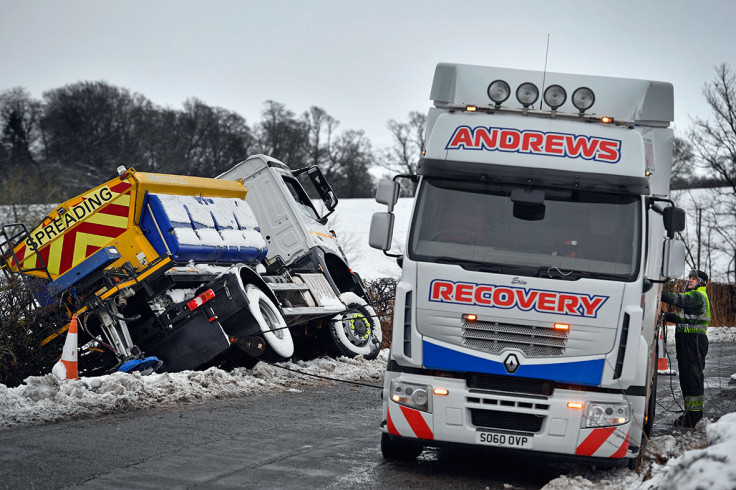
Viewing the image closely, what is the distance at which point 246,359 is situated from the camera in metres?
11.6

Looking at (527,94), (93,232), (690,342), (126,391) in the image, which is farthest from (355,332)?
(527,94)

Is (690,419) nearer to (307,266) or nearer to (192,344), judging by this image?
(192,344)

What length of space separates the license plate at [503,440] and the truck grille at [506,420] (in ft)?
0.21

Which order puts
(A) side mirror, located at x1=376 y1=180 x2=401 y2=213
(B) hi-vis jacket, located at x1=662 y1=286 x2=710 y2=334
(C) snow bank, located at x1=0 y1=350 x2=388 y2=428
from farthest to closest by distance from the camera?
1. (B) hi-vis jacket, located at x1=662 y1=286 x2=710 y2=334
2. (C) snow bank, located at x1=0 y1=350 x2=388 y2=428
3. (A) side mirror, located at x1=376 y1=180 x2=401 y2=213

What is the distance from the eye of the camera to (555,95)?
25.2 ft

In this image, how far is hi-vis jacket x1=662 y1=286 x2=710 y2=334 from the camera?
33.0ft

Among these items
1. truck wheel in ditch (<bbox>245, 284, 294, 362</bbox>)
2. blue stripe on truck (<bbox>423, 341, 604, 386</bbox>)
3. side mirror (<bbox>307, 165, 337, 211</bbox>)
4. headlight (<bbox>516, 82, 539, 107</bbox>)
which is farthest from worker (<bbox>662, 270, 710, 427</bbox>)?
side mirror (<bbox>307, 165, 337, 211</bbox>)

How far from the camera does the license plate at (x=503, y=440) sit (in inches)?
256

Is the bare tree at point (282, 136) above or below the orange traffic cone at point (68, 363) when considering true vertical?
above

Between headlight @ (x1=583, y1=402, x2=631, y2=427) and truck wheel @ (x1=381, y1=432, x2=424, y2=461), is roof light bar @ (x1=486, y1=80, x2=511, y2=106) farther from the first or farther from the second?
truck wheel @ (x1=381, y1=432, x2=424, y2=461)

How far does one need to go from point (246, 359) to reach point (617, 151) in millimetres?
6331

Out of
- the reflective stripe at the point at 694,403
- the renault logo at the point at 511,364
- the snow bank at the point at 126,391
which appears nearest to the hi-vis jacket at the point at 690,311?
the reflective stripe at the point at 694,403

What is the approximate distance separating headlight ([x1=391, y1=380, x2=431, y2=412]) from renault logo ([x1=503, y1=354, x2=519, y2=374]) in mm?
612

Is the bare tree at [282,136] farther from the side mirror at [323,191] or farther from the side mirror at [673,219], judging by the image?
the side mirror at [673,219]
